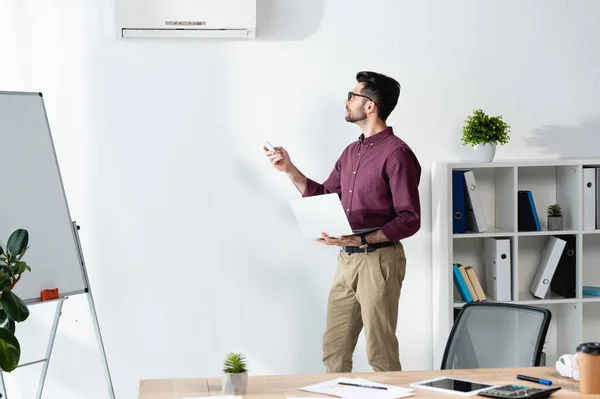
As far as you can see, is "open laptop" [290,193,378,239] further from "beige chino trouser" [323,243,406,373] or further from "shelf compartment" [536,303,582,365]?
"shelf compartment" [536,303,582,365]

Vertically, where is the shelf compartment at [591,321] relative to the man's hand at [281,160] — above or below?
below

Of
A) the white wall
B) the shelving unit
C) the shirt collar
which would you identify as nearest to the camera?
the shirt collar

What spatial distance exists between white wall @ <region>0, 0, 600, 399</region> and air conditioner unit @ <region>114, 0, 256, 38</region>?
8 cm

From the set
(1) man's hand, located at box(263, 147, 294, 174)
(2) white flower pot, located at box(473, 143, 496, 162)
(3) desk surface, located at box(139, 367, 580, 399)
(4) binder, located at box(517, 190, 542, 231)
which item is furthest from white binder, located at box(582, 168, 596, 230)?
Result: (3) desk surface, located at box(139, 367, 580, 399)

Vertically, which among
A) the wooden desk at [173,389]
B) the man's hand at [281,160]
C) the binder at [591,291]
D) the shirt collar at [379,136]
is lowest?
the wooden desk at [173,389]

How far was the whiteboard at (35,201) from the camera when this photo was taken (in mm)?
Result: 3518

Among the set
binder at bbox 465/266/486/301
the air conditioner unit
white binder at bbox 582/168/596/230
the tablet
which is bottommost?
the tablet

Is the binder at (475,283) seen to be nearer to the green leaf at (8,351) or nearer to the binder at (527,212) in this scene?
the binder at (527,212)

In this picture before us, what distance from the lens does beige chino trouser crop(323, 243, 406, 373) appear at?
3850 millimetres

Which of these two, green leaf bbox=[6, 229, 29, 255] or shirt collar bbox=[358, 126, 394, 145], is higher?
shirt collar bbox=[358, 126, 394, 145]

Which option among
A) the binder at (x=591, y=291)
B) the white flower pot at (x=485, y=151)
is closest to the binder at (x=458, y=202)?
the white flower pot at (x=485, y=151)

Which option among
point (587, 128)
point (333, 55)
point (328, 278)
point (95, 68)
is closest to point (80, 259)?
point (95, 68)

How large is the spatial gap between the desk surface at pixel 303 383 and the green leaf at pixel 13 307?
78 centimetres

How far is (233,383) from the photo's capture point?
2391 mm
